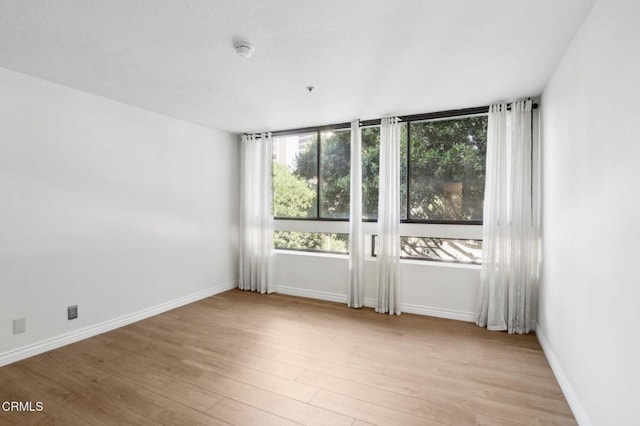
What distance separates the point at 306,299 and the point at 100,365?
2.48m

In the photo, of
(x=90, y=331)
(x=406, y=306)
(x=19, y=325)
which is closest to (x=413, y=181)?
(x=406, y=306)

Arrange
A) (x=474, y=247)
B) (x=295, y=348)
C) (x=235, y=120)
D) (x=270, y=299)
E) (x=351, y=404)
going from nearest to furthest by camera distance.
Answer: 1. (x=351, y=404)
2. (x=295, y=348)
3. (x=474, y=247)
4. (x=235, y=120)
5. (x=270, y=299)

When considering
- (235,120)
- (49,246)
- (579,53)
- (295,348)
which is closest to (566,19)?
(579,53)

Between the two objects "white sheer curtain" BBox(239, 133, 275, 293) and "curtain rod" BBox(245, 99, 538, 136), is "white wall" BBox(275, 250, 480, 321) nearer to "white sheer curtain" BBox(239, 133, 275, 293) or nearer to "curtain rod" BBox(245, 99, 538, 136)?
"white sheer curtain" BBox(239, 133, 275, 293)

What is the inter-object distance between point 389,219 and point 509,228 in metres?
1.28

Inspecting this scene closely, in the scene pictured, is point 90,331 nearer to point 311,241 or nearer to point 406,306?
point 311,241

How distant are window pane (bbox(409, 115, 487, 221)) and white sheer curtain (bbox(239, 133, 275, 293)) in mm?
2118

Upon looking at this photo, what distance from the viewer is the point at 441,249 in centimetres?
383

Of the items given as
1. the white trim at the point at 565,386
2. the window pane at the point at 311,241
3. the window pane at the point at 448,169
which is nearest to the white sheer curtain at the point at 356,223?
the window pane at the point at 311,241

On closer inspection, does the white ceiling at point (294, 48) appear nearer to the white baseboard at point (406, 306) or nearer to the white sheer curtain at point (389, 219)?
the white sheer curtain at point (389, 219)

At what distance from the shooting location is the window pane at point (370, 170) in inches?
160

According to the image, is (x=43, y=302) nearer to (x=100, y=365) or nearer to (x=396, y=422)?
(x=100, y=365)

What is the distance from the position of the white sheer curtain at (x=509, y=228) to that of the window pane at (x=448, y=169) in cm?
25

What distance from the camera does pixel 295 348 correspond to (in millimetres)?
2910
